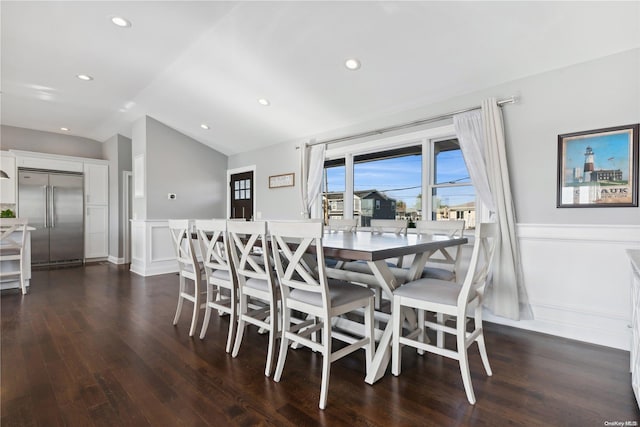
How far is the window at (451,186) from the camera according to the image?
129 inches

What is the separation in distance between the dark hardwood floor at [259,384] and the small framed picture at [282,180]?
277 cm

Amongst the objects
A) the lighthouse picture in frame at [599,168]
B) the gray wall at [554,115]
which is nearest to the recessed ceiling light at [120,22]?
the gray wall at [554,115]

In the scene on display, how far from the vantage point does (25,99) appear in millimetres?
4848

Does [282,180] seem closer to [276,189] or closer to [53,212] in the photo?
[276,189]

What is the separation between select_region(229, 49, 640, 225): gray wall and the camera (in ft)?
7.78

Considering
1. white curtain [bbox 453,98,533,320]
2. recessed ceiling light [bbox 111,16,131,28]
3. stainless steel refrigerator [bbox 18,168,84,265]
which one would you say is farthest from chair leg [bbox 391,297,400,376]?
stainless steel refrigerator [bbox 18,168,84,265]

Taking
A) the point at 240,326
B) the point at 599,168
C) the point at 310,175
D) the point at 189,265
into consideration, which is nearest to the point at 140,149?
the point at 310,175

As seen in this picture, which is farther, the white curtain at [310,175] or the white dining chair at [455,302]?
the white curtain at [310,175]

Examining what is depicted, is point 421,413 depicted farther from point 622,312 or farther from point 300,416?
point 622,312

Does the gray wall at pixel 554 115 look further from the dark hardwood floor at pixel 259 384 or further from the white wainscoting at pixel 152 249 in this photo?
the white wainscoting at pixel 152 249

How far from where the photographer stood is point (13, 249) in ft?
13.3

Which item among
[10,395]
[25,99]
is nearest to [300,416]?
[10,395]

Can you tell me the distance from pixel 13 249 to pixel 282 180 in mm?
3831

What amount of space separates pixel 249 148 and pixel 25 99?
3587 millimetres
